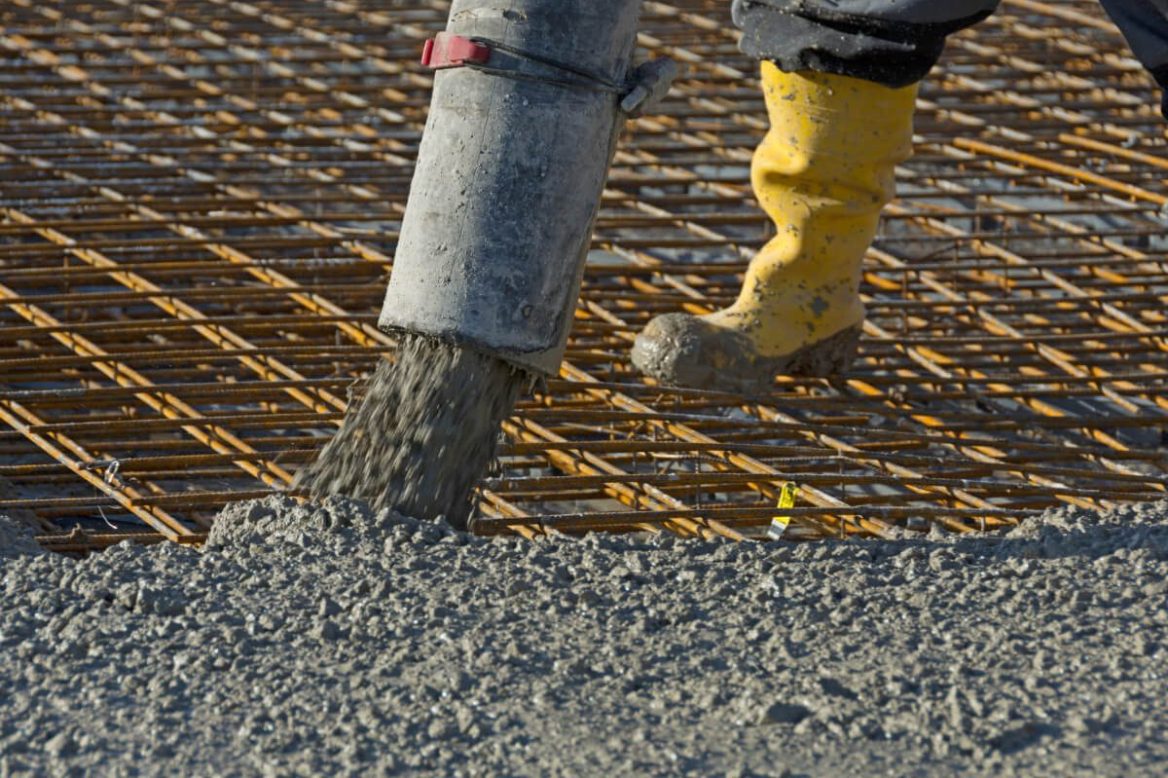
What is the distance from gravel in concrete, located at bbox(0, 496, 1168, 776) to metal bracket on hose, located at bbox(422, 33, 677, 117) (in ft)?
1.92

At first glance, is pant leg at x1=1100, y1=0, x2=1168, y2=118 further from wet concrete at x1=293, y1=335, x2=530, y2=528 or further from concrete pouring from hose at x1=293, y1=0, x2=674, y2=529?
wet concrete at x1=293, y1=335, x2=530, y2=528

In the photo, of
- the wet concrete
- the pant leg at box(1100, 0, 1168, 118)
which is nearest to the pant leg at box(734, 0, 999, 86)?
the pant leg at box(1100, 0, 1168, 118)

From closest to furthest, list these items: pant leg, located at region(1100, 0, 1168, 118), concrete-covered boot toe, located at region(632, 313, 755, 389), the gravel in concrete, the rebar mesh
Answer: the gravel in concrete → pant leg, located at region(1100, 0, 1168, 118) → the rebar mesh → concrete-covered boot toe, located at region(632, 313, 755, 389)

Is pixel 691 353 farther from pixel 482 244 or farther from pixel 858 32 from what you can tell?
pixel 482 244

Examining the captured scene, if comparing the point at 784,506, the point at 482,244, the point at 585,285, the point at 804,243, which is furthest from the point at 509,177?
the point at 585,285

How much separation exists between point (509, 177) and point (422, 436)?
35 centimetres

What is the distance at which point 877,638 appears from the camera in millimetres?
2027

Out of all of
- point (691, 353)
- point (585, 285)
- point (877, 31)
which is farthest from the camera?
point (585, 285)

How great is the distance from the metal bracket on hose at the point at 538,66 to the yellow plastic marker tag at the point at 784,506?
59 cm

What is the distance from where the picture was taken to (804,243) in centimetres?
322

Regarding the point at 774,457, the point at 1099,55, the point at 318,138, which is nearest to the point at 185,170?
the point at 318,138

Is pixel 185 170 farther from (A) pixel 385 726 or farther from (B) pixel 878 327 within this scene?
(A) pixel 385 726

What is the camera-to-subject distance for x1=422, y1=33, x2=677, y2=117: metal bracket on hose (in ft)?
8.02

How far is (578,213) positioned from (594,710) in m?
0.83
